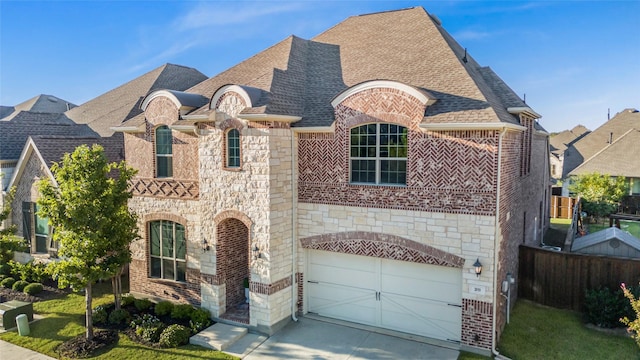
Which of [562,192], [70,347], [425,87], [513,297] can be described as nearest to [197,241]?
[70,347]

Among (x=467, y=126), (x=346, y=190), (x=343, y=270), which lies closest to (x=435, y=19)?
(x=467, y=126)

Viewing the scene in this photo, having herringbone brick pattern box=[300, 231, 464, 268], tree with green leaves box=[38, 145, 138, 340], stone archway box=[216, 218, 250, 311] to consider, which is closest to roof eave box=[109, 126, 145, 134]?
tree with green leaves box=[38, 145, 138, 340]

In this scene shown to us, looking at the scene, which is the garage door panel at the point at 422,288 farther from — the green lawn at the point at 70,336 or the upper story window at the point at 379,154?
the green lawn at the point at 70,336

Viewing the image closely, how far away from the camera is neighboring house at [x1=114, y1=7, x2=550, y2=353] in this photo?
11172mm

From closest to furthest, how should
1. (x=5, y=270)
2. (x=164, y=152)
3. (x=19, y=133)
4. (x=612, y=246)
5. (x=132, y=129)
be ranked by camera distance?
(x=612, y=246), (x=164, y=152), (x=132, y=129), (x=5, y=270), (x=19, y=133)

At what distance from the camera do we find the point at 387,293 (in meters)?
12.7

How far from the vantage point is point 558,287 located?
13.8 m

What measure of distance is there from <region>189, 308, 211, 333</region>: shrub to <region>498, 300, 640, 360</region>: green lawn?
8617 millimetres

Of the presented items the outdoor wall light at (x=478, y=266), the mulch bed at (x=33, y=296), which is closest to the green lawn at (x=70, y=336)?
the mulch bed at (x=33, y=296)

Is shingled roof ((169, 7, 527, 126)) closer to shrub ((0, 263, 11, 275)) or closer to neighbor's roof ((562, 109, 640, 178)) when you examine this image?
shrub ((0, 263, 11, 275))

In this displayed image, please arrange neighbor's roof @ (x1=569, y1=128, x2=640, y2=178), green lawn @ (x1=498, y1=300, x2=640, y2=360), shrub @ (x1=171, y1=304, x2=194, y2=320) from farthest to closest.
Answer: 1. neighbor's roof @ (x1=569, y1=128, x2=640, y2=178)
2. shrub @ (x1=171, y1=304, x2=194, y2=320)
3. green lawn @ (x1=498, y1=300, x2=640, y2=360)

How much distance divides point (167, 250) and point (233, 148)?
5.16 meters

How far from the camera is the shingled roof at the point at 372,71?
11906 millimetres

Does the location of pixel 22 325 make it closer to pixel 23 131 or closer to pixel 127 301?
pixel 127 301
